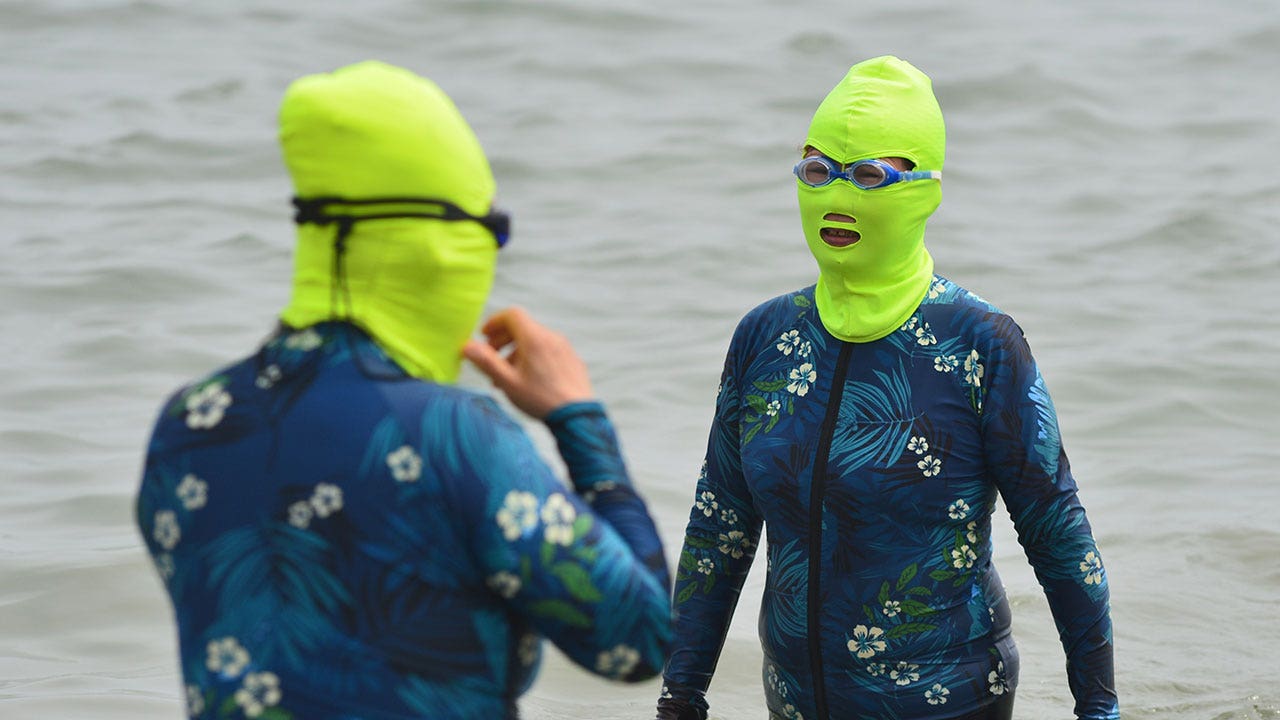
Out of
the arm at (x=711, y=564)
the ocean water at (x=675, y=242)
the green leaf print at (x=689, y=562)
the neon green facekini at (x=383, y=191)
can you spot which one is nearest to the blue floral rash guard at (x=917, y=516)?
the arm at (x=711, y=564)

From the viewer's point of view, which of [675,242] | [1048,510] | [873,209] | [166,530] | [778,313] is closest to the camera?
[166,530]

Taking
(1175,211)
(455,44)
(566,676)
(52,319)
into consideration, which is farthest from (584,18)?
(566,676)

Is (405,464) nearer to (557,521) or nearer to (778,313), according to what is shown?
(557,521)

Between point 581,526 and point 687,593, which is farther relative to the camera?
point 687,593

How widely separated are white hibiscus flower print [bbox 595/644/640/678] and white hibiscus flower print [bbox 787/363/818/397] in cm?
134

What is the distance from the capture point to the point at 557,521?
6.74 feet

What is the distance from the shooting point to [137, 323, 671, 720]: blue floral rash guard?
80.3 inches

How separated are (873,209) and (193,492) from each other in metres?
1.73

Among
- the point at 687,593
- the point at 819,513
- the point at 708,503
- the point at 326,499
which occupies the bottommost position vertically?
the point at 687,593

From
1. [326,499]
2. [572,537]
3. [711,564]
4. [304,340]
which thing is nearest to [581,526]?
[572,537]

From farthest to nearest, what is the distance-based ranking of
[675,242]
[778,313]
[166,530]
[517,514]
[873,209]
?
[675,242] < [778,313] < [873,209] < [166,530] < [517,514]

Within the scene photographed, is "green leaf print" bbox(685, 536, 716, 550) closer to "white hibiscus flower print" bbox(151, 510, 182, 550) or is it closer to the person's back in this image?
the person's back

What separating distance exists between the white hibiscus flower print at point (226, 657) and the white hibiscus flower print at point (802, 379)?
1.59m

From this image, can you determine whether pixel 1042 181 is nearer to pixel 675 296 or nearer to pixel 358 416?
pixel 675 296
